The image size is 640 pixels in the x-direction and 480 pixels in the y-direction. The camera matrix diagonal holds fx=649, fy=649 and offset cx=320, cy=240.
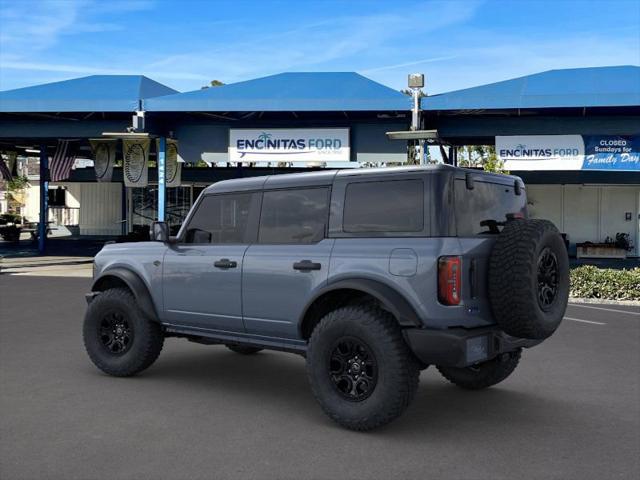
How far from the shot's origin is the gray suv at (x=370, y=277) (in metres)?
4.86

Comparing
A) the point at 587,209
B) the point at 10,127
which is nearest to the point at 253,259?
the point at 10,127

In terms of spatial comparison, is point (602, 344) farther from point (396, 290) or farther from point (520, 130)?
point (520, 130)

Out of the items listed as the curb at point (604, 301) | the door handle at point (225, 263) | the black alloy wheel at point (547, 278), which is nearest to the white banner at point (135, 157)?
the curb at point (604, 301)

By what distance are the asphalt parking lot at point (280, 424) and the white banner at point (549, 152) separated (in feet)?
43.3

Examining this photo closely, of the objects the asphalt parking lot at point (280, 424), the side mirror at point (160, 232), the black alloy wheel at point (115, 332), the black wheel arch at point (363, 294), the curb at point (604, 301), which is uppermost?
the side mirror at point (160, 232)

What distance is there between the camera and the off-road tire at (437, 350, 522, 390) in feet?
20.2

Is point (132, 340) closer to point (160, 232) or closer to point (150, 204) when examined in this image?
point (160, 232)

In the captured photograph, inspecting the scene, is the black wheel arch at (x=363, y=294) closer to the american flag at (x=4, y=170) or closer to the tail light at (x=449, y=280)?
the tail light at (x=449, y=280)

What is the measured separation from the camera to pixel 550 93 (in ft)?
63.4

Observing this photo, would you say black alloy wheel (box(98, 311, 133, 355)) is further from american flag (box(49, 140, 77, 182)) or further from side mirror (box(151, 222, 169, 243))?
american flag (box(49, 140, 77, 182))

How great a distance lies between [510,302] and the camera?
4.88 m

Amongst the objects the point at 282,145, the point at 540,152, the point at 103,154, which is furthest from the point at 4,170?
the point at 540,152

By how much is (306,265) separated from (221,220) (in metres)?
1.31

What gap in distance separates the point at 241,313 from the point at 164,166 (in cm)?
1762
